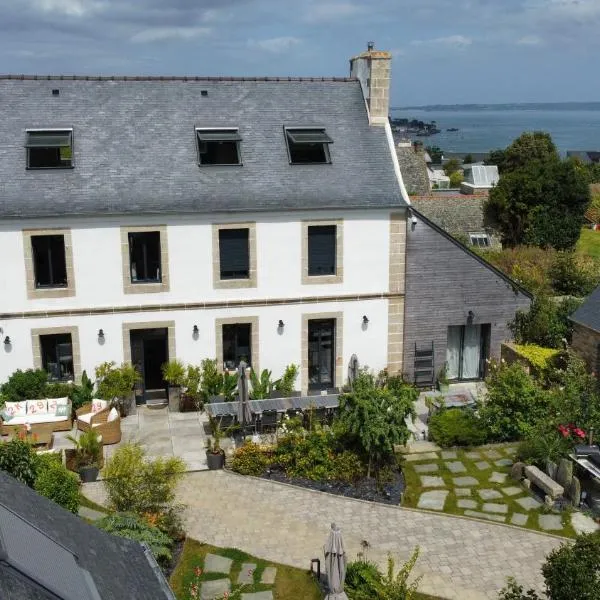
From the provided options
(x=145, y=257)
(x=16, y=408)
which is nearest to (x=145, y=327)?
(x=145, y=257)

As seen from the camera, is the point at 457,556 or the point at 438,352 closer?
the point at 457,556

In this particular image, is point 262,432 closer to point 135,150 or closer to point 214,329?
point 214,329

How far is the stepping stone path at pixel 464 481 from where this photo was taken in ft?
57.4

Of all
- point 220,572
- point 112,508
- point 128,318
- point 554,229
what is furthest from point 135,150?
point 554,229

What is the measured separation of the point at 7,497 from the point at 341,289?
49.5ft

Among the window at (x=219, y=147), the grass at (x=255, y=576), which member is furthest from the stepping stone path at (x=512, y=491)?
the window at (x=219, y=147)

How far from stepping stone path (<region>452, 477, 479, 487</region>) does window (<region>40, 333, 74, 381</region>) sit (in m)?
11.9

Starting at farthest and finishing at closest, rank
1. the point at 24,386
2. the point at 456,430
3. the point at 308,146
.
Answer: the point at 308,146
the point at 24,386
the point at 456,430

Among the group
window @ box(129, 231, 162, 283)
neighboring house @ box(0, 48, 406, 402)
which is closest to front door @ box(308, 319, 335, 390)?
Result: neighboring house @ box(0, 48, 406, 402)

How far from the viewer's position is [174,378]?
22.1 metres

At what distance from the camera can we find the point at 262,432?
67.6 ft

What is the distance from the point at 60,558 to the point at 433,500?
10742mm

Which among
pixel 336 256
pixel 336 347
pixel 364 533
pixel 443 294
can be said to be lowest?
pixel 364 533

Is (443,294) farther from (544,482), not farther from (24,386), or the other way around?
(24,386)
